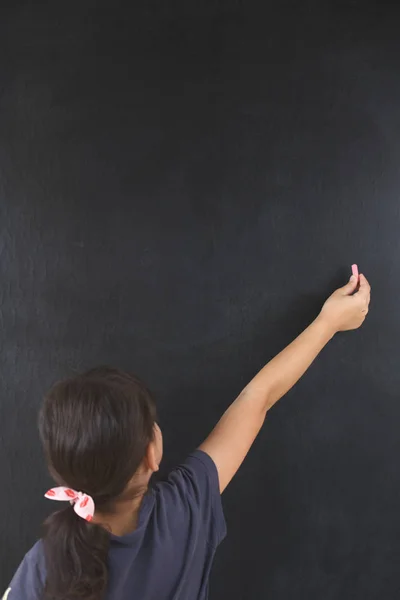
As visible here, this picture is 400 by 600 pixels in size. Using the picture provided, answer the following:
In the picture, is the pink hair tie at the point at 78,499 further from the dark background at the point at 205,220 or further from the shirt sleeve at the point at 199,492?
the dark background at the point at 205,220

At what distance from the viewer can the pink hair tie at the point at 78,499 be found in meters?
0.75

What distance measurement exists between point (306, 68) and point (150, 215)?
40cm

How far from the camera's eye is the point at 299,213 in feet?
3.73

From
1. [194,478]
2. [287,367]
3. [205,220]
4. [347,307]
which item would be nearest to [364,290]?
[347,307]

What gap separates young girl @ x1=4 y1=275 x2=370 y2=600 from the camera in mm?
765

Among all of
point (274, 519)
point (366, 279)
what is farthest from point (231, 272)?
point (274, 519)

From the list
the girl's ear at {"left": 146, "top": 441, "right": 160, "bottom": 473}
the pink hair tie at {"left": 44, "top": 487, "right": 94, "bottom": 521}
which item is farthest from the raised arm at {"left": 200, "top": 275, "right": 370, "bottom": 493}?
the pink hair tie at {"left": 44, "top": 487, "right": 94, "bottom": 521}

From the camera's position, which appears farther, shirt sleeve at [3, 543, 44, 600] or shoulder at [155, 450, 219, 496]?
shoulder at [155, 450, 219, 496]

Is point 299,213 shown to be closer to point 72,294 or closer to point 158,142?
point 158,142

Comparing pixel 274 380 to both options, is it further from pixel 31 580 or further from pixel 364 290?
pixel 31 580

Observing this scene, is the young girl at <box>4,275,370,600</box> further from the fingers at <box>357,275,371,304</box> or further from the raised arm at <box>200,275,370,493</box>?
the fingers at <box>357,275,371,304</box>

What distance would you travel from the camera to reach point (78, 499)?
0.76 meters

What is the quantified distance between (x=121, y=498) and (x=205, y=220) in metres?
0.53

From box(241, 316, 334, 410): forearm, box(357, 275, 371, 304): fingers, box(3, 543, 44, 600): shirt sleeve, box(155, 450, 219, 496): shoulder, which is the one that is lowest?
box(3, 543, 44, 600): shirt sleeve
